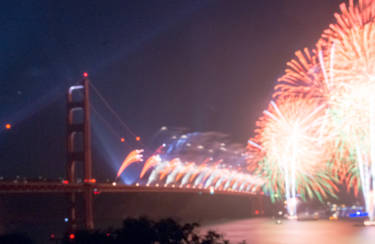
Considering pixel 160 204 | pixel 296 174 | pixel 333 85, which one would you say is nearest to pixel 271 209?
pixel 160 204

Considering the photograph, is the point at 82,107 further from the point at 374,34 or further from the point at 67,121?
the point at 374,34

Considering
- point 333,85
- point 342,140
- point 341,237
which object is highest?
point 333,85

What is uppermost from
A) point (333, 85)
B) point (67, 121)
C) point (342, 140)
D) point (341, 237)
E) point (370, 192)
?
point (67, 121)

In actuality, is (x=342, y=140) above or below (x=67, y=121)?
below

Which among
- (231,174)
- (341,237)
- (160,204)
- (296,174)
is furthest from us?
(231,174)

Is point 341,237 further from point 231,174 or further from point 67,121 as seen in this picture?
point 231,174

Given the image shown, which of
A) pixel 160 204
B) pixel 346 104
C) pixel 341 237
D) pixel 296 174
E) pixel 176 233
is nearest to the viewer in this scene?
pixel 176 233

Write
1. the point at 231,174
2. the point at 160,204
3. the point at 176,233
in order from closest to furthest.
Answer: the point at 176,233, the point at 160,204, the point at 231,174

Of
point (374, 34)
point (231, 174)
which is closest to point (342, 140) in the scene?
point (374, 34)

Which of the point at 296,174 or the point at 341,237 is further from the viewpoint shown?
the point at 296,174
